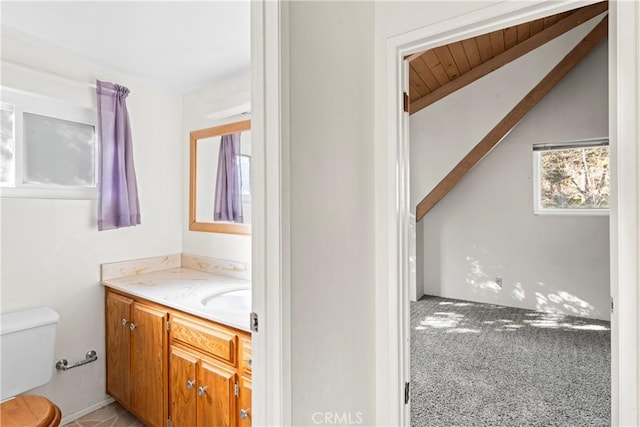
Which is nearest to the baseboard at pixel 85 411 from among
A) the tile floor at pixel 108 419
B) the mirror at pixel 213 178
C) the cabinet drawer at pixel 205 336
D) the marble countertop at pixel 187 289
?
the tile floor at pixel 108 419

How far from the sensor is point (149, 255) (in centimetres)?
246

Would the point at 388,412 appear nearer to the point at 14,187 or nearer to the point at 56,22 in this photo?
the point at 14,187

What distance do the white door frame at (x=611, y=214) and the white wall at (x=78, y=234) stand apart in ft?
5.84

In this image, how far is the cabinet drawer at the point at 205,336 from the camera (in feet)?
4.96

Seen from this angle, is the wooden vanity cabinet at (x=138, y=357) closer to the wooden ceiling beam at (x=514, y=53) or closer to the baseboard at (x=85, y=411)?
the baseboard at (x=85, y=411)

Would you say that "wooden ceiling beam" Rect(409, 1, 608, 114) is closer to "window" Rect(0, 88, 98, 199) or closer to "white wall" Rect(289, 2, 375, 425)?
"white wall" Rect(289, 2, 375, 425)

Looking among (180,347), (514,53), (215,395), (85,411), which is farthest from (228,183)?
(514,53)

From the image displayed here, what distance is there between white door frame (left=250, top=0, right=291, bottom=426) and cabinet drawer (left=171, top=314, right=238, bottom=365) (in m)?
0.54

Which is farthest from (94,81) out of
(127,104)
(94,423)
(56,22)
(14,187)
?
(94,423)

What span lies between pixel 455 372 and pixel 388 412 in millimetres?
1425

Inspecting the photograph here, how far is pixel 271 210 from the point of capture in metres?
0.98

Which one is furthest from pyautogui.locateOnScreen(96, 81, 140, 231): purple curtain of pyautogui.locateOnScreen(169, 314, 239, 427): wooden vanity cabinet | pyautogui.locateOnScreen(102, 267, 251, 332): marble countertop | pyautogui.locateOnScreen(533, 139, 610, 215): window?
pyautogui.locateOnScreen(533, 139, 610, 215): window

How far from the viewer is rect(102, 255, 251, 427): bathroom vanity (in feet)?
4.95

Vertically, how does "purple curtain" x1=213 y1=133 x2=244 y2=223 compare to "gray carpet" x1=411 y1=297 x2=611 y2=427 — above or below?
above
